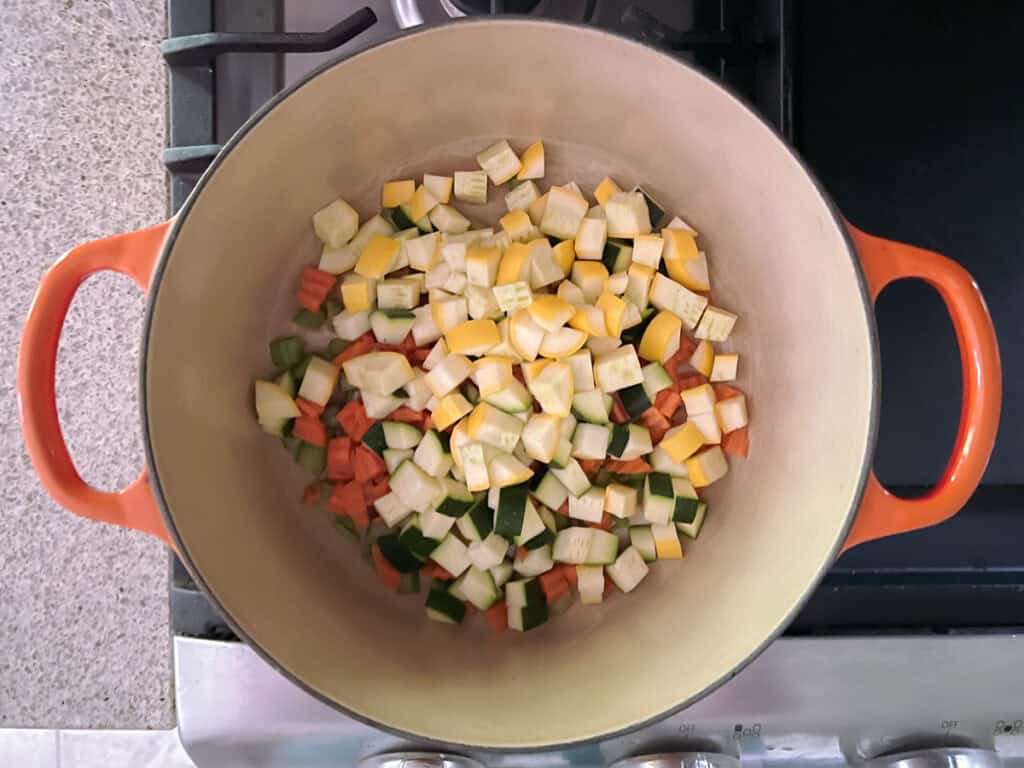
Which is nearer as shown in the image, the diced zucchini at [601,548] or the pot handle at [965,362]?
the pot handle at [965,362]

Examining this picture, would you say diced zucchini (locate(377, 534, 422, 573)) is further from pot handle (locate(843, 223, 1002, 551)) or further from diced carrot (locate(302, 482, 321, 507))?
pot handle (locate(843, 223, 1002, 551))

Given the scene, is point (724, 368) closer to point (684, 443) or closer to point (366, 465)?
point (684, 443)

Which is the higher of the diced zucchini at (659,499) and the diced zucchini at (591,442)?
the diced zucchini at (591,442)

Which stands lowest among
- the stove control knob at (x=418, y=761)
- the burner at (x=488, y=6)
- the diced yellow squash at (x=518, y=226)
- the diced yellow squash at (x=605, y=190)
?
the stove control knob at (x=418, y=761)

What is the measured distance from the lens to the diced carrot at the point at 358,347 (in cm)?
91

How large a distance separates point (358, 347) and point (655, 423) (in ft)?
1.14

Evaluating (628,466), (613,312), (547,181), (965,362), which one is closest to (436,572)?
(628,466)

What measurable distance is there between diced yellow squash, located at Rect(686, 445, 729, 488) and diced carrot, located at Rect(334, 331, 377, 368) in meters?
0.38

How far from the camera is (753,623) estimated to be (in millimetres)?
754

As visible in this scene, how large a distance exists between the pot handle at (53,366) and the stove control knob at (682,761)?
0.50 meters

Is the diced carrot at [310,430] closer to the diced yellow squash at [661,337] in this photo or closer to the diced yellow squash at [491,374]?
the diced yellow squash at [491,374]

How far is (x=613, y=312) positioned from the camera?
0.88 meters

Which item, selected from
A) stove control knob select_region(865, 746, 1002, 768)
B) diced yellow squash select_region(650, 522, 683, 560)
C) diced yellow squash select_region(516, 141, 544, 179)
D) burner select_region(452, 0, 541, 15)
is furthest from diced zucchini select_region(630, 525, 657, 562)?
burner select_region(452, 0, 541, 15)

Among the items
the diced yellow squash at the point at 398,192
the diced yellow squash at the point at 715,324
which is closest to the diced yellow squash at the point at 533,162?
the diced yellow squash at the point at 398,192
